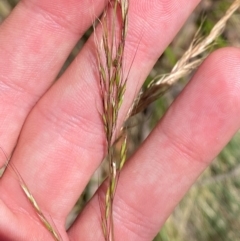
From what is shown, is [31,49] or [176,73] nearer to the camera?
[31,49]

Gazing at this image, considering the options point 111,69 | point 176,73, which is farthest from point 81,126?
point 176,73

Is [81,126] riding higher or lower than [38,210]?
higher

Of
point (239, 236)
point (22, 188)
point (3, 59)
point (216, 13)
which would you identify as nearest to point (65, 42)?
point (3, 59)

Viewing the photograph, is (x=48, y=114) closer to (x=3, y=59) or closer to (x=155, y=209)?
(x=3, y=59)

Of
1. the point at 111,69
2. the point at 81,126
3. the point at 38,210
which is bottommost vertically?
the point at 38,210

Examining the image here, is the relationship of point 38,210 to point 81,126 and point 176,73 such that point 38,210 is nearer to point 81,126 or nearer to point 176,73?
point 81,126

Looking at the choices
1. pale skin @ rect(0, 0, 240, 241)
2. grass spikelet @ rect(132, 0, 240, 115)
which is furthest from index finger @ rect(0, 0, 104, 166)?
grass spikelet @ rect(132, 0, 240, 115)

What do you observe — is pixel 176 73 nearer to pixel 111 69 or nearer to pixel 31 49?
pixel 111 69

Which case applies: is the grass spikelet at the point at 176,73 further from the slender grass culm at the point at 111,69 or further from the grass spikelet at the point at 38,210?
the grass spikelet at the point at 38,210
